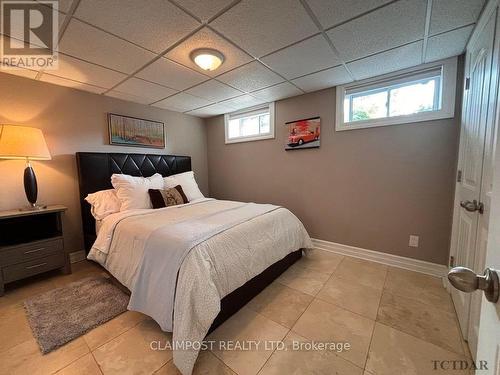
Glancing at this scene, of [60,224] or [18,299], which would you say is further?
[60,224]

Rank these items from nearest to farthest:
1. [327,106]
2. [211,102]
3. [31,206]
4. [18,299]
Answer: [18,299]
[31,206]
[327,106]
[211,102]

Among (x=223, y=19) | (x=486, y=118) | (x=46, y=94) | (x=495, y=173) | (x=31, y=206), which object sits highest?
(x=223, y=19)

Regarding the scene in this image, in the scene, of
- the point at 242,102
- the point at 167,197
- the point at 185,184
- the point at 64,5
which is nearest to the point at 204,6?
the point at 64,5

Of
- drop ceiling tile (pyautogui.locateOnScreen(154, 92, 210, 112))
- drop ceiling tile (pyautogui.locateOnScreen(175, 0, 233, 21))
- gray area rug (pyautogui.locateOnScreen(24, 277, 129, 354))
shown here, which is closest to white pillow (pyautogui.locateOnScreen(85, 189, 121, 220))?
gray area rug (pyautogui.locateOnScreen(24, 277, 129, 354))

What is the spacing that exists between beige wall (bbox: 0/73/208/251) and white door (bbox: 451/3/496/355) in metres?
3.71

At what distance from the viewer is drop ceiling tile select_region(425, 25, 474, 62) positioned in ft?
5.28

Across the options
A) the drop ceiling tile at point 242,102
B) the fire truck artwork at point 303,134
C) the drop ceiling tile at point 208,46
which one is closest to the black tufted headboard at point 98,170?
the drop ceiling tile at point 242,102

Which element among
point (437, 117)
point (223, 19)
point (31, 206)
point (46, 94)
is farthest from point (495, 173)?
point (46, 94)

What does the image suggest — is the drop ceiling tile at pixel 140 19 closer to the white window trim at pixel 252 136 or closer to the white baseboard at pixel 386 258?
the white window trim at pixel 252 136

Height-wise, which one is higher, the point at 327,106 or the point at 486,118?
the point at 327,106

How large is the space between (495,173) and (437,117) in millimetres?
2147

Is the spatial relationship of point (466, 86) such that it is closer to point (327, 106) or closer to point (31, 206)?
point (327, 106)

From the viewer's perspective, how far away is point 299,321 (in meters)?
1.58

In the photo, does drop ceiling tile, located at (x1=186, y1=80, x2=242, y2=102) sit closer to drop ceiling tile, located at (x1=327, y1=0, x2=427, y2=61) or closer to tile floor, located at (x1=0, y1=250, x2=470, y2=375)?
drop ceiling tile, located at (x1=327, y1=0, x2=427, y2=61)
